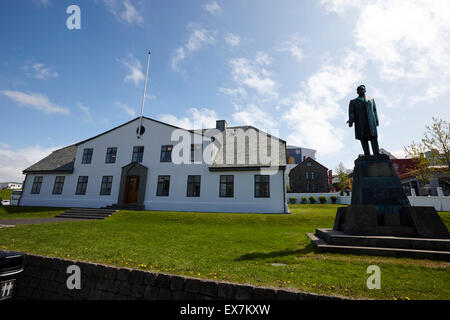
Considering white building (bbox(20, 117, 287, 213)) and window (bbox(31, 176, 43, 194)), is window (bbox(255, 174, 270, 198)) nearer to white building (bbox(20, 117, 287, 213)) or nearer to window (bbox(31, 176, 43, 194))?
white building (bbox(20, 117, 287, 213))

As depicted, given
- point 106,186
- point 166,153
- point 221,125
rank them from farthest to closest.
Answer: point 221,125 < point 106,186 < point 166,153

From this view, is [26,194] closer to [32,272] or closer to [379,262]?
[32,272]

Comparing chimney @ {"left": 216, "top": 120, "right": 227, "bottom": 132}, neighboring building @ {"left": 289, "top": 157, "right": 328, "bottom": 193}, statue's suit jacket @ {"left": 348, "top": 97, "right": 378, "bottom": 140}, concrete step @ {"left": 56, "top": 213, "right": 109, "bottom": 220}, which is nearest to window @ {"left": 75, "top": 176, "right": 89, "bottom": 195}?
concrete step @ {"left": 56, "top": 213, "right": 109, "bottom": 220}

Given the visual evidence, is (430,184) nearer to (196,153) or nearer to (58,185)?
(196,153)

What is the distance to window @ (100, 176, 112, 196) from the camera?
21469 millimetres

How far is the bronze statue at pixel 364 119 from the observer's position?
8141 millimetres

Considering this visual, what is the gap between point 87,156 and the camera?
23453 mm

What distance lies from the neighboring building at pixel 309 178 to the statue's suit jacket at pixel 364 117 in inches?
1565

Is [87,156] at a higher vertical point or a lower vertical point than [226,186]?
higher

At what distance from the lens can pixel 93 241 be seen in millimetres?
7750

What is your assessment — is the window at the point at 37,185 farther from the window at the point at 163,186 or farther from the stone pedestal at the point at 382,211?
the stone pedestal at the point at 382,211

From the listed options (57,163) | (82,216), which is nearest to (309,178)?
(82,216)

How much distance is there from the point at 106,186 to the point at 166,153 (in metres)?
7.27
